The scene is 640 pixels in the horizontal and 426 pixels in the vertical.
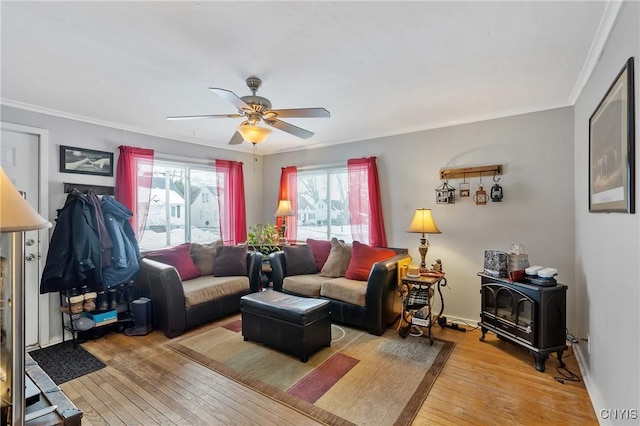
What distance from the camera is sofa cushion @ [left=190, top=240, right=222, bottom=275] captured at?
400 centimetres

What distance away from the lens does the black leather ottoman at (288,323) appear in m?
2.69

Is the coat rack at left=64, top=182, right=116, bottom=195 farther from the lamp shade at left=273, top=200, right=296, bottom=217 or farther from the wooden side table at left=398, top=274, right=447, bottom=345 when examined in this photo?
the wooden side table at left=398, top=274, right=447, bottom=345

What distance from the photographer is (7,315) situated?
3.15 ft

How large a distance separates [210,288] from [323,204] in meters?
2.16

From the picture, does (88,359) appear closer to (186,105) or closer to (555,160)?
(186,105)

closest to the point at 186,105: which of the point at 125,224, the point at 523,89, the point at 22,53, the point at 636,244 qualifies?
the point at 22,53

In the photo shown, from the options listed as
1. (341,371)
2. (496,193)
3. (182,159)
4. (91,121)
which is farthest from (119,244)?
(496,193)

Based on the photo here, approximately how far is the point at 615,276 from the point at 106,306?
171 inches

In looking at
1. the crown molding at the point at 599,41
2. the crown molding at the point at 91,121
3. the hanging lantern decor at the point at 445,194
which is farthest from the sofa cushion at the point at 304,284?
the crown molding at the point at 599,41

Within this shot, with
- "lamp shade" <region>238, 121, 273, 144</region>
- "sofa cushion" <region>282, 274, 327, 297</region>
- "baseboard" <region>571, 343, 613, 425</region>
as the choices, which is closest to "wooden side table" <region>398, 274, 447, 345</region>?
"sofa cushion" <region>282, 274, 327, 297</region>

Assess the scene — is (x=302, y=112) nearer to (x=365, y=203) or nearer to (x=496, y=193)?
(x=365, y=203)

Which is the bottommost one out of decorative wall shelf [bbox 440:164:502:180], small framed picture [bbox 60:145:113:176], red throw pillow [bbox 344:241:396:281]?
red throw pillow [bbox 344:241:396:281]

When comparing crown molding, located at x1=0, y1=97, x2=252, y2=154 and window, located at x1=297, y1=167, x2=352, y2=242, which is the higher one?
crown molding, located at x1=0, y1=97, x2=252, y2=154

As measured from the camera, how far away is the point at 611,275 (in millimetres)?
1812
